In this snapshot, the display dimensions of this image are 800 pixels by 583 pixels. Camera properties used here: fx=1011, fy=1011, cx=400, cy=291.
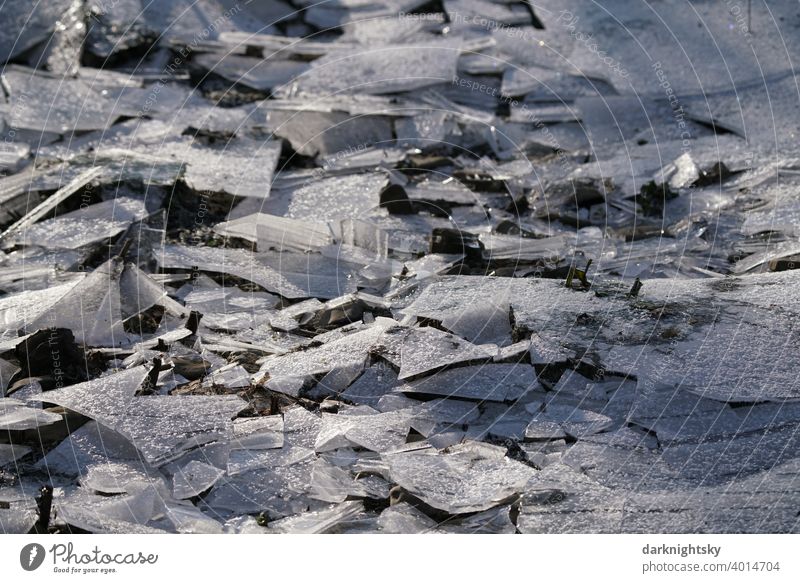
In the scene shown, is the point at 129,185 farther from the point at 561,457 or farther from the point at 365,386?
the point at 561,457

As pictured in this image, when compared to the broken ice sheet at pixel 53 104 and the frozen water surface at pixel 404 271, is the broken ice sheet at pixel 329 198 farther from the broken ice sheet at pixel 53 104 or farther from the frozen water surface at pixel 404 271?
the broken ice sheet at pixel 53 104

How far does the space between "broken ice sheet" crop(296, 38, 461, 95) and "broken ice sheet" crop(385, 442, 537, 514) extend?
5.26m

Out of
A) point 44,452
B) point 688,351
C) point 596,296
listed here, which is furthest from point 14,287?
point 688,351

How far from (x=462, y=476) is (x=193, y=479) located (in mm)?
1109

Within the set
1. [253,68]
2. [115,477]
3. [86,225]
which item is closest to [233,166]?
[86,225]

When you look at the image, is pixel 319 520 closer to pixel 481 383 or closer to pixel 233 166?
pixel 481 383

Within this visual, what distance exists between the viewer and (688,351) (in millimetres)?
4766

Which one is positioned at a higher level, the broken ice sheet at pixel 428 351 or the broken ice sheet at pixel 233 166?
the broken ice sheet at pixel 233 166

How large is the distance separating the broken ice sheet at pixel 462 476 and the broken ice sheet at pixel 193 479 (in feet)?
2.41

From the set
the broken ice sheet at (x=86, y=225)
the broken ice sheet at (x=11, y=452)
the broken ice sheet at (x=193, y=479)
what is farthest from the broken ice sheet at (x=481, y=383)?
the broken ice sheet at (x=86, y=225)

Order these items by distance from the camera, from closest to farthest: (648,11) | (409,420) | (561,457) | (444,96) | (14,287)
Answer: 1. (561,457)
2. (409,420)
3. (14,287)
4. (444,96)
5. (648,11)

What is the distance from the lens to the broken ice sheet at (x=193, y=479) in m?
4.11

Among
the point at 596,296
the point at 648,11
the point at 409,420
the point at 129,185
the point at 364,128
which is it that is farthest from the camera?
the point at 648,11

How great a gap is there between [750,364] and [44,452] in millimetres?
3180
